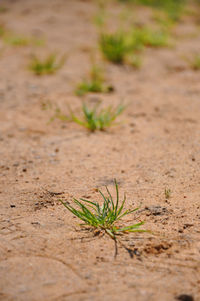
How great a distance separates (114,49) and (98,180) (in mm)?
2518

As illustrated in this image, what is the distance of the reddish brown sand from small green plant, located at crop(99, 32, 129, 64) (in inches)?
8.0

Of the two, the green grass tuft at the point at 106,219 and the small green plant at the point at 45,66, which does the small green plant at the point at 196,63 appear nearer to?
the small green plant at the point at 45,66

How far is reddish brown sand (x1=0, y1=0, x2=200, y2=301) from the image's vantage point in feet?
4.36

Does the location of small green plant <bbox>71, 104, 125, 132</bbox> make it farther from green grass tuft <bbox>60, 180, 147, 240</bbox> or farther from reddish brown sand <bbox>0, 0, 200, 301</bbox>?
green grass tuft <bbox>60, 180, 147, 240</bbox>

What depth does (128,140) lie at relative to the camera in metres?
2.53

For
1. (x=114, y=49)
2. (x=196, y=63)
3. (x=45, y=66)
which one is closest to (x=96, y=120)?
(x=45, y=66)

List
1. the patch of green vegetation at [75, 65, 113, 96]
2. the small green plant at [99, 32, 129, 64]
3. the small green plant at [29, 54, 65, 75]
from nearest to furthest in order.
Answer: the patch of green vegetation at [75, 65, 113, 96] → the small green plant at [29, 54, 65, 75] → the small green plant at [99, 32, 129, 64]

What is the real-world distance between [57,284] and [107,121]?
159cm

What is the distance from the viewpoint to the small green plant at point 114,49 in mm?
4125

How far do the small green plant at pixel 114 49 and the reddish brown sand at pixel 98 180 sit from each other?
202mm

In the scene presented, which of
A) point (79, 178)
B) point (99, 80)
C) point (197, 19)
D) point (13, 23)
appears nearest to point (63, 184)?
point (79, 178)

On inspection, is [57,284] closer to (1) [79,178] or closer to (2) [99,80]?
(1) [79,178]

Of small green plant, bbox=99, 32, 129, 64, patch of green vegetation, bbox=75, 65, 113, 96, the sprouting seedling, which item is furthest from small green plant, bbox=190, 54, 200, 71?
the sprouting seedling

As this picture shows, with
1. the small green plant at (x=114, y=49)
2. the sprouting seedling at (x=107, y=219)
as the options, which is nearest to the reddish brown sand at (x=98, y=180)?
the sprouting seedling at (x=107, y=219)
